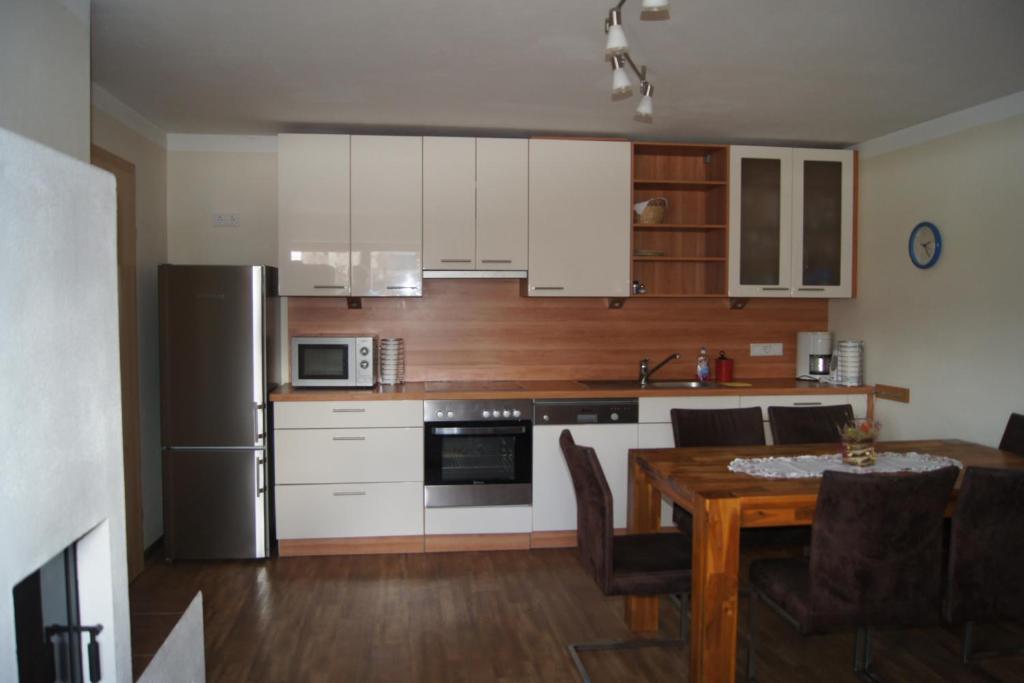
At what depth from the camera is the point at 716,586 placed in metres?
2.32

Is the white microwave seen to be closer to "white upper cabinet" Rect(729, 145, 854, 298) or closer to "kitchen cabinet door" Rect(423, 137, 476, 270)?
"kitchen cabinet door" Rect(423, 137, 476, 270)

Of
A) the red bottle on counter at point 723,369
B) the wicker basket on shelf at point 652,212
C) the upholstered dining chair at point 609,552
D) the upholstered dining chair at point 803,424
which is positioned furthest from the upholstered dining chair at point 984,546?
the wicker basket on shelf at point 652,212

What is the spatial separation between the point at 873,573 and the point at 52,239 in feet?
7.84

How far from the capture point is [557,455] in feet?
13.3

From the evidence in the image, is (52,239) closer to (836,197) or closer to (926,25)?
(926,25)

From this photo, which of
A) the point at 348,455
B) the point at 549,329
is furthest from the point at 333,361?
the point at 549,329

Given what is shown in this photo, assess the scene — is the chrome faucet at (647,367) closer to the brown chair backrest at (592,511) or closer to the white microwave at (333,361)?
the white microwave at (333,361)

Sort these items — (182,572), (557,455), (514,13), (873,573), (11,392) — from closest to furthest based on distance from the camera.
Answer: (11,392)
(873,573)
(514,13)
(182,572)
(557,455)

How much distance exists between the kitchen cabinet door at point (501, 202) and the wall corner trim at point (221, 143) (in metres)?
1.34

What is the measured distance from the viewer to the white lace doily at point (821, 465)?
266 centimetres

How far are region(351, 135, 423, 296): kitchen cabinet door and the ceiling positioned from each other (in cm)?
17

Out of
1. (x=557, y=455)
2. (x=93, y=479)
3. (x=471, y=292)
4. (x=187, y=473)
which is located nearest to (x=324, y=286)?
(x=471, y=292)

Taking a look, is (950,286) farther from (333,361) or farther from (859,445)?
(333,361)

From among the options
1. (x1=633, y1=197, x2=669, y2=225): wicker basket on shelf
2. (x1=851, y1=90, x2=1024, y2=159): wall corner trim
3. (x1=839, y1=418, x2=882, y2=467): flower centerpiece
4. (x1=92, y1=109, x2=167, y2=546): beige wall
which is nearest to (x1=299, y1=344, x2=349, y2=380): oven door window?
(x1=92, y1=109, x2=167, y2=546): beige wall
